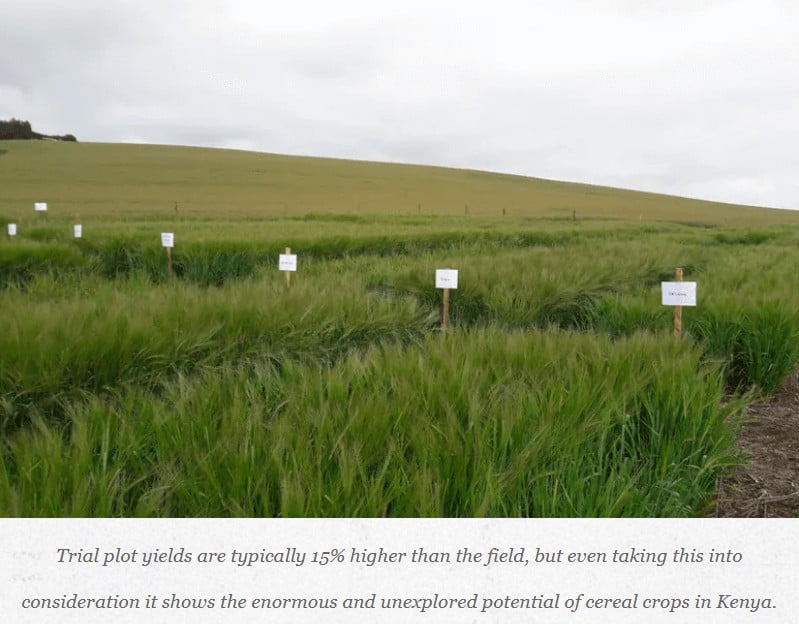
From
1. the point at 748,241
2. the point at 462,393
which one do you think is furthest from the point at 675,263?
the point at 748,241

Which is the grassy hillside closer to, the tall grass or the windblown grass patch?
the tall grass

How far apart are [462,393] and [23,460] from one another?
1256 millimetres

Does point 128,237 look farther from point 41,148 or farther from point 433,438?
point 41,148

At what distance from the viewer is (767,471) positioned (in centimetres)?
239

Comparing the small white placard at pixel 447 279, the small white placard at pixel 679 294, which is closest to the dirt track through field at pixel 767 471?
the small white placard at pixel 679 294

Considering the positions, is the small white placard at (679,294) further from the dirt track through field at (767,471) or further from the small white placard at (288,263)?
the small white placard at (288,263)

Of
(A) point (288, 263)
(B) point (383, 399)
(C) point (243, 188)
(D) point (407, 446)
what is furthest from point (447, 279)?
(C) point (243, 188)

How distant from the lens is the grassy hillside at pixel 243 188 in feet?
103

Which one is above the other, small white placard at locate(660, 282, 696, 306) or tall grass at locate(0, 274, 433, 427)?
small white placard at locate(660, 282, 696, 306)

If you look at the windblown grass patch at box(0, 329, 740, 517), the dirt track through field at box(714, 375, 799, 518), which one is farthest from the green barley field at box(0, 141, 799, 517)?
the dirt track through field at box(714, 375, 799, 518)

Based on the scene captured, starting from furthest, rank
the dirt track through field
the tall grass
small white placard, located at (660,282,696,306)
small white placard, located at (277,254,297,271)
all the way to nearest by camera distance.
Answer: small white placard, located at (277,254,297,271) < small white placard, located at (660,282,696,306) < the tall grass < the dirt track through field

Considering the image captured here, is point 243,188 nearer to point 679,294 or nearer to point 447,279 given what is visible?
point 447,279

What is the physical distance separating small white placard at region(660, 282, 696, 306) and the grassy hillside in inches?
925

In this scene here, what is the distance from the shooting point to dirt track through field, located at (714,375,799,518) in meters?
2.02
